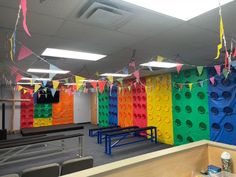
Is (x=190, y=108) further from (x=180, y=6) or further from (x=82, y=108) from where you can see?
(x=82, y=108)

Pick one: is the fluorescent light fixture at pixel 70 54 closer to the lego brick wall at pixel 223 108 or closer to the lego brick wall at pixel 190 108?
the lego brick wall at pixel 190 108

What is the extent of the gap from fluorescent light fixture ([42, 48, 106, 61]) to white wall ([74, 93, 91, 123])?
790 centimetres

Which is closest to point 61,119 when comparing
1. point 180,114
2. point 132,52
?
point 180,114

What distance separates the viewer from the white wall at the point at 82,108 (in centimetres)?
1090

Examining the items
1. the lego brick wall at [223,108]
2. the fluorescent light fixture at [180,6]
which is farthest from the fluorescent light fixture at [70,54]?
the lego brick wall at [223,108]

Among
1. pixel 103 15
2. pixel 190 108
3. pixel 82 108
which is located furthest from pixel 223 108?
pixel 82 108

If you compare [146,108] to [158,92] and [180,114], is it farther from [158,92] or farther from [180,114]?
[180,114]

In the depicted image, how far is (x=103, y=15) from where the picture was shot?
1691 mm

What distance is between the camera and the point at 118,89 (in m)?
8.33

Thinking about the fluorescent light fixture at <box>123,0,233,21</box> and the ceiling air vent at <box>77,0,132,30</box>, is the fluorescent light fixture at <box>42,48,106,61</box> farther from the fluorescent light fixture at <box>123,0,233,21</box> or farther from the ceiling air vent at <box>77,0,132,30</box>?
the fluorescent light fixture at <box>123,0,233,21</box>

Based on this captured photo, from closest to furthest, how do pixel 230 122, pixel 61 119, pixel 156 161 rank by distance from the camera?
pixel 156 161 → pixel 230 122 → pixel 61 119

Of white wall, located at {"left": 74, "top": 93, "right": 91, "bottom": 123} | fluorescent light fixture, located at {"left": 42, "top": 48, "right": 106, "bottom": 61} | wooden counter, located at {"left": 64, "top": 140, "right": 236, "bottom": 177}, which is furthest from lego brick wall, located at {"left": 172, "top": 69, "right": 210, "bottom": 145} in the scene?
white wall, located at {"left": 74, "top": 93, "right": 91, "bottom": 123}

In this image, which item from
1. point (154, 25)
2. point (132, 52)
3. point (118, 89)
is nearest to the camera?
point (154, 25)

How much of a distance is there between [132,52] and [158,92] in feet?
11.4
